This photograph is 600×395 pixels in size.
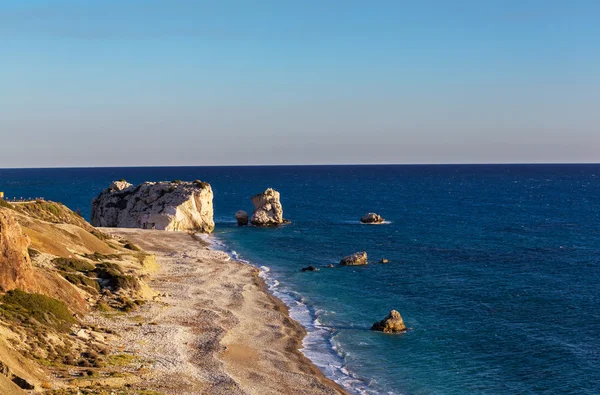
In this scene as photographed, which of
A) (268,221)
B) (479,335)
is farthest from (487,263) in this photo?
(268,221)

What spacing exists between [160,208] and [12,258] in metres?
68.8

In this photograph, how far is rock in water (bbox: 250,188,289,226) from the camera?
122 meters

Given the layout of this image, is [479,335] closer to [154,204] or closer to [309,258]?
[309,258]

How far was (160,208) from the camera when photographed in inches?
4318

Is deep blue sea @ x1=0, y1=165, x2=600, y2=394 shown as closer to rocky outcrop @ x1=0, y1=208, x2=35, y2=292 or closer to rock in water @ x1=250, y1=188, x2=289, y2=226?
rock in water @ x1=250, y1=188, x2=289, y2=226

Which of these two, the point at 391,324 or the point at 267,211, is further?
the point at 267,211

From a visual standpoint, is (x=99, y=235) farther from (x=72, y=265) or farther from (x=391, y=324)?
(x=391, y=324)

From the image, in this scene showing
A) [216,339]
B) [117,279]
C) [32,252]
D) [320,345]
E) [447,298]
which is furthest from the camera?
[447,298]

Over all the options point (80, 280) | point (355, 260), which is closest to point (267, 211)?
point (355, 260)

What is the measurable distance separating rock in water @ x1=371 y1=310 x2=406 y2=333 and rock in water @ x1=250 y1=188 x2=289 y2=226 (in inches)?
2901

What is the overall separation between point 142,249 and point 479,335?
48751 mm

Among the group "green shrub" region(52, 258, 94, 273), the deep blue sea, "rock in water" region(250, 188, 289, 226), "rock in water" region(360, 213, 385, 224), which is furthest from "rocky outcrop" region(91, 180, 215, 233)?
"green shrub" region(52, 258, 94, 273)

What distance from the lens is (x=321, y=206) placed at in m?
164

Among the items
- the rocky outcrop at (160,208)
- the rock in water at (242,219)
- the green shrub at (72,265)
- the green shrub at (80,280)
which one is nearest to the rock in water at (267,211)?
the rock in water at (242,219)
